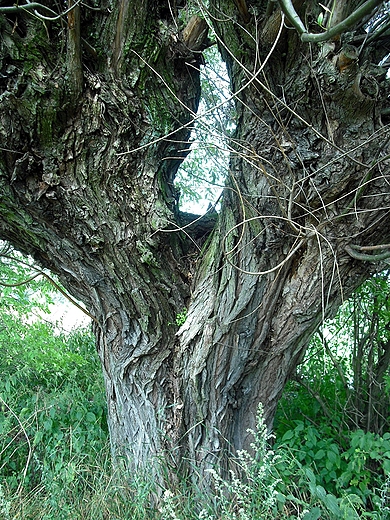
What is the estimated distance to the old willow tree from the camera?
6.63 feet

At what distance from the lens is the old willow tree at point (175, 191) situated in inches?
79.6

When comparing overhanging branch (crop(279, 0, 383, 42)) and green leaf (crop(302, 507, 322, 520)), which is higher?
overhanging branch (crop(279, 0, 383, 42))

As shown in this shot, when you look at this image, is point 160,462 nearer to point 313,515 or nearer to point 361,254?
point 313,515

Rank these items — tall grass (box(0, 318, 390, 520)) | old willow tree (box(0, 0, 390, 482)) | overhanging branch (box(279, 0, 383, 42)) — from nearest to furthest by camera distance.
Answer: overhanging branch (box(279, 0, 383, 42)) → tall grass (box(0, 318, 390, 520)) → old willow tree (box(0, 0, 390, 482))

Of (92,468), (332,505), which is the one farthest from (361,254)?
(92,468)

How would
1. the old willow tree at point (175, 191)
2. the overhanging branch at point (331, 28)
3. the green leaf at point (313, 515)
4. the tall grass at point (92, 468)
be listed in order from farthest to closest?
the old willow tree at point (175, 191), the tall grass at point (92, 468), the green leaf at point (313, 515), the overhanging branch at point (331, 28)

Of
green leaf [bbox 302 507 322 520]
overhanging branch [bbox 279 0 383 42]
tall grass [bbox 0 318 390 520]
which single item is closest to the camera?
overhanging branch [bbox 279 0 383 42]

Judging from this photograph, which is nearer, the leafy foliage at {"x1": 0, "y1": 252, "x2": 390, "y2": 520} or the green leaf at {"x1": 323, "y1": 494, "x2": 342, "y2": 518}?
the green leaf at {"x1": 323, "y1": 494, "x2": 342, "y2": 518}

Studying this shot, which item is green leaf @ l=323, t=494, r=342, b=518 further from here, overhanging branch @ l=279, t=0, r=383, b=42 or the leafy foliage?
overhanging branch @ l=279, t=0, r=383, b=42

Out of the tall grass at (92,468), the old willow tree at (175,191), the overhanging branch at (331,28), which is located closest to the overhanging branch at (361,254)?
the old willow tree at (175,191)

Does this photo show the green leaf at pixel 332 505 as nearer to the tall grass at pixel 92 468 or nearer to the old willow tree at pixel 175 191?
the tall grass at pixel 92 468

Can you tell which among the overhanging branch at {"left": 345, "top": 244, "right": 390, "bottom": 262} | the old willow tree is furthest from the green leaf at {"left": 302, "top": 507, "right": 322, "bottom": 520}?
the overhanging branch at {"left": 345, "top": 244, "right": 390, "bottom": 262}

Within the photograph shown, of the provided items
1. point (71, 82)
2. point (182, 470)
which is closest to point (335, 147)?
point (71, 82)

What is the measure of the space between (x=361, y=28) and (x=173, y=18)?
0.96 meters
